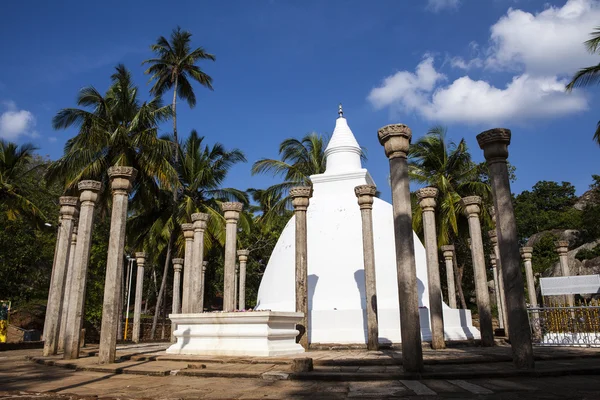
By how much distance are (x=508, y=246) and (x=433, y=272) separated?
487 centimetres

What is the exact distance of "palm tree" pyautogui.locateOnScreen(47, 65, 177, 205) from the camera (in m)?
19.7

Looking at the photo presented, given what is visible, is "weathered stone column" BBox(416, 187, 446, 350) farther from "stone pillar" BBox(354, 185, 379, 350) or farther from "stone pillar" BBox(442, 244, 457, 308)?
"stone pillar" BBox(442, 244, 457, 308)

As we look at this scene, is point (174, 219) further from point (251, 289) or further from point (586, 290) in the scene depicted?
point (586, 290)

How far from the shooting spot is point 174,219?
76.6 ft

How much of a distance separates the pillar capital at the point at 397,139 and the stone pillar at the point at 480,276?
6.49 meters

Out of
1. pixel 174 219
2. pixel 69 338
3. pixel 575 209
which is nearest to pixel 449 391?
pixel 69 338

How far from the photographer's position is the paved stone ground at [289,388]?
530cm

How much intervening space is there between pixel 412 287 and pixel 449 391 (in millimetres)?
1923

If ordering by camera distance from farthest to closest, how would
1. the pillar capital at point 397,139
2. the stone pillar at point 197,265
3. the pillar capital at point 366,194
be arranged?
1. the stone pillar at point 197,265
2. the pillar capital at point 366,194
3. the pillar capital at point 397,139

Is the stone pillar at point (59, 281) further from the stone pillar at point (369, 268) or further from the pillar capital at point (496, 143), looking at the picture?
the pillar capital at point (496, 143)

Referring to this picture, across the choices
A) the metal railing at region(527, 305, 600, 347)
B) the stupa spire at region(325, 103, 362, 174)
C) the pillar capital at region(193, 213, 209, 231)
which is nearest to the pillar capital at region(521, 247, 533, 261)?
the metal railing at region(527, 305, 600, 347)

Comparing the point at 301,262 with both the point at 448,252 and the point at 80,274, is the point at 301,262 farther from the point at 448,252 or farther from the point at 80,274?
the point at 448,252

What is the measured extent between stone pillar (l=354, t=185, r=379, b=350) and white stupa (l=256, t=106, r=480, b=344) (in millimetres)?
1508

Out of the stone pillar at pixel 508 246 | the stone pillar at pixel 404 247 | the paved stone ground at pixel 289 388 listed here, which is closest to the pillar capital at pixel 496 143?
the stone pillar at pixel 508 246
